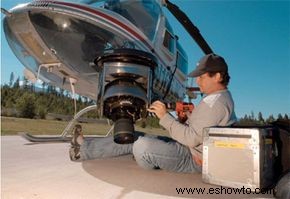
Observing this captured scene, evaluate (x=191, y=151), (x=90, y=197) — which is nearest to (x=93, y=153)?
(x=191, y=151)

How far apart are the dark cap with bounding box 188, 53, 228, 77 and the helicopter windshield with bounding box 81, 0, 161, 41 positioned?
1841mm

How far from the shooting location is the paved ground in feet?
5.39

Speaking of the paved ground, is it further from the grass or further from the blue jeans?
the grass

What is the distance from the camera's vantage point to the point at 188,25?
17.7 feet

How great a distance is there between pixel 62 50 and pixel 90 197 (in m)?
2.30

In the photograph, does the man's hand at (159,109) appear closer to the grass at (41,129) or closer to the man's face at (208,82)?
the man's face at (208,82)

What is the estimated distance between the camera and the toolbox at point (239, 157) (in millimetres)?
1793

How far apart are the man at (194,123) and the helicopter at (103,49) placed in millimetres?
219

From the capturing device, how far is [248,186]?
5.90 ft

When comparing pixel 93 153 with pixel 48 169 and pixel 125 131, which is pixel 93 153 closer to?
pixel 48 169

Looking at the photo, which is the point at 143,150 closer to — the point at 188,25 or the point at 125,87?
the point at 125,87

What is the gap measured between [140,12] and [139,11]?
2 centimetres

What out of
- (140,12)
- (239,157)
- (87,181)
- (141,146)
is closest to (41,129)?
(140,12)

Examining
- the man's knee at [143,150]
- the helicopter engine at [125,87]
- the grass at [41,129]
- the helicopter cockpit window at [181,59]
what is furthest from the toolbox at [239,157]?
the helicopter cockpit window at [181,59]
